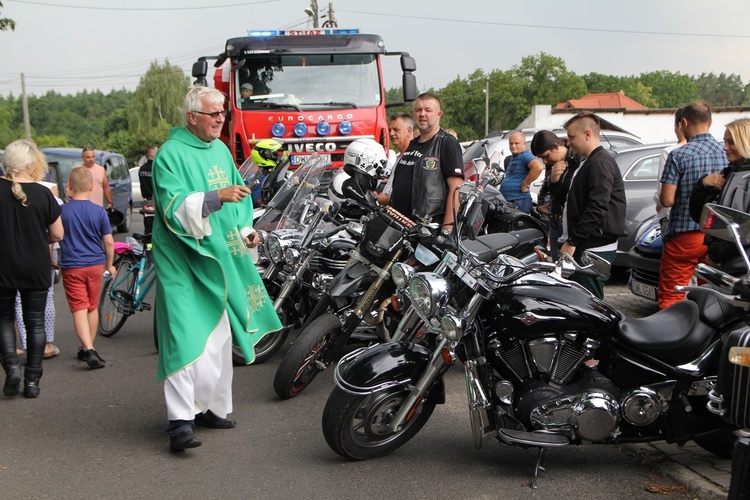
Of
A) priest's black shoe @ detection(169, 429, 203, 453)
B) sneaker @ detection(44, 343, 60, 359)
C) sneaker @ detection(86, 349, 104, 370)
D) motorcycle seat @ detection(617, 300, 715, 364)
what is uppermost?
motorcycle seat @ detection(617, 300, 715, 364)

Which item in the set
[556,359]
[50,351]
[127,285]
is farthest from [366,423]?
[127,285]

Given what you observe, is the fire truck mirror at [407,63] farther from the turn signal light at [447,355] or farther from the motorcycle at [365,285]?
the turn signal light at [447,355]

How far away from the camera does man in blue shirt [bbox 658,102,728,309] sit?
20.1ft

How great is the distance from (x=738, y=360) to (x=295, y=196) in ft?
15.9

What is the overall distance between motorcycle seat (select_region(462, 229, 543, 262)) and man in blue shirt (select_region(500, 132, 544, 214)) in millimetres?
3965

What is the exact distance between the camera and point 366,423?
4.21 m

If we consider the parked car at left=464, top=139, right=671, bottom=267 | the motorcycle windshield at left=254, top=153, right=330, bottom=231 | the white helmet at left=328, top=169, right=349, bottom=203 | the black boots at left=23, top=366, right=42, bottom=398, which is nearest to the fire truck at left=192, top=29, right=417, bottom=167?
the parked car at left=464, top=139, right=671, bottom=267

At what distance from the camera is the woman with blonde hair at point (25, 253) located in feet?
18.3

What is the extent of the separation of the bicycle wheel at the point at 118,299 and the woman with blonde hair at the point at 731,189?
5.02 m

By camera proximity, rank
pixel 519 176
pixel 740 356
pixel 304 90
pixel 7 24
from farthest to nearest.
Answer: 1. pixel 7 24
2. pixel 304 90
3. pixel 519 176
4. pixel 740 356

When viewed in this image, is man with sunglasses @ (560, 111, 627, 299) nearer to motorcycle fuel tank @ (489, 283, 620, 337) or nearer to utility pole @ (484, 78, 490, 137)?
motorcycle fuel tank @ (489, 283, 620, 337)

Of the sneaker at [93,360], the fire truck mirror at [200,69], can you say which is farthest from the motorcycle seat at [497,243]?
the fire truck mirror at [200,69]

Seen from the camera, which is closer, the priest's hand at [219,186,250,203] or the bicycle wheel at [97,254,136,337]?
the priest's hand at [219,186,250,203]

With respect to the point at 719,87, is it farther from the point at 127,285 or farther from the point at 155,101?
the point at 127,285
